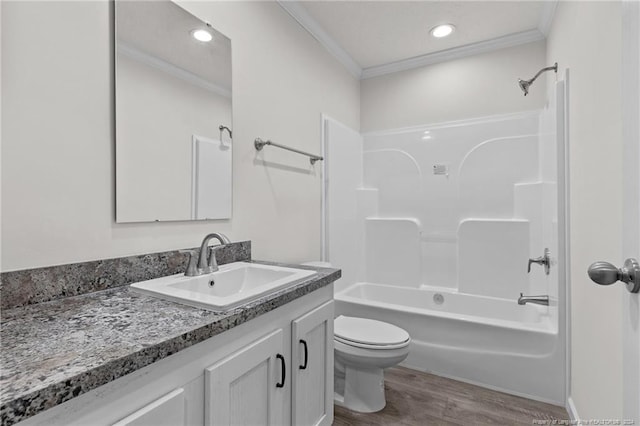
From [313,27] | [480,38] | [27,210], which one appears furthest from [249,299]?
[480,38]

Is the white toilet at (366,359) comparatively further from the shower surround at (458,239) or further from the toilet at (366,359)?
the shower surround at (458,239)

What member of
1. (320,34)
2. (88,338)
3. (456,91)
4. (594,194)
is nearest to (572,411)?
(594,194)

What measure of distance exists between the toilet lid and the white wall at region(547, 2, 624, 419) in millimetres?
859

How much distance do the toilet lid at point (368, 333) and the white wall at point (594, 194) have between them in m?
0.86

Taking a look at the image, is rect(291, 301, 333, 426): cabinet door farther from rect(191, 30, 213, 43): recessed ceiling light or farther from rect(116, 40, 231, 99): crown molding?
rect(191, 30, 213, 43): recessed ceiling light

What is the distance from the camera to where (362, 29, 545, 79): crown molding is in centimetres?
268

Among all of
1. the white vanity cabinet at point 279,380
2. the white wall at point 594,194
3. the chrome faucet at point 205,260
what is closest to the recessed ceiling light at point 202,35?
the chrome faucet at point 205,260

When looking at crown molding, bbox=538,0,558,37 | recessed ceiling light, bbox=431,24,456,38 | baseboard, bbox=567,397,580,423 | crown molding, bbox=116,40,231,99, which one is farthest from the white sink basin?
crown molding, bbox=538,0,558,37

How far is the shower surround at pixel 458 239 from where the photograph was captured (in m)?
2.11

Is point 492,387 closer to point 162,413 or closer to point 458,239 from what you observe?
point 458,239

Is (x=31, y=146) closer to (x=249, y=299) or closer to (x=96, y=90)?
(x=96, y=90)

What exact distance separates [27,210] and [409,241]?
2.76 metres

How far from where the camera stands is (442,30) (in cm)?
259

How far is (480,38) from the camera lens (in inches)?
107
